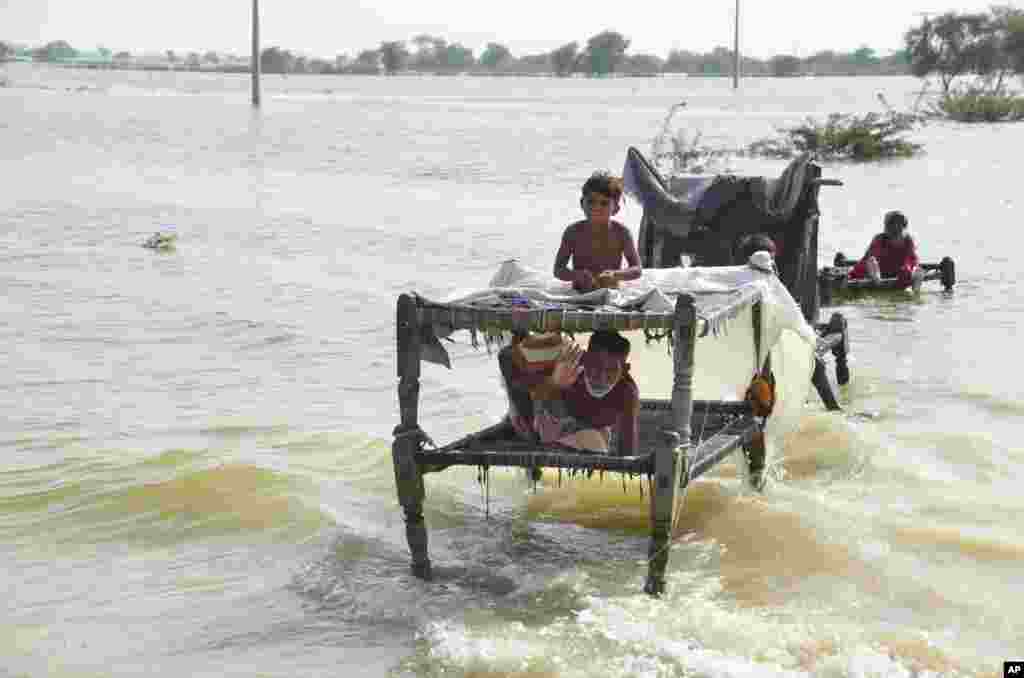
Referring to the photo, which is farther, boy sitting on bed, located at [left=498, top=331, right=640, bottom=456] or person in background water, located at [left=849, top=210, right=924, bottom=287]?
person in background water, located at [left=849, top=210, right=924, bottom=287]

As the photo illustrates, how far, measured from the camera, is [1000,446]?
8.26 m

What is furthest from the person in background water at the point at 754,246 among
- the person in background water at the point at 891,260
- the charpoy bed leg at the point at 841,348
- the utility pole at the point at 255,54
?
the utility pole at the point at 255,54

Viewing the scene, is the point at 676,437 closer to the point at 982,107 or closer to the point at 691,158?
the point at 691,158

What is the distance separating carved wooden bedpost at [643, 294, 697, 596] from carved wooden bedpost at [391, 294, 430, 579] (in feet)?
3.14

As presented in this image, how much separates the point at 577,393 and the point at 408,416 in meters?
0.75

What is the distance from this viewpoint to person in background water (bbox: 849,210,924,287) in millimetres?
12938

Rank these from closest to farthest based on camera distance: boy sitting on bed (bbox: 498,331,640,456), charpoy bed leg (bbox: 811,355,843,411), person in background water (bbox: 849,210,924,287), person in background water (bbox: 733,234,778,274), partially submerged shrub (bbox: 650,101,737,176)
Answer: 1. boy sitting on bed (bbox: 498,331,640,456)
2. person in background water (bbox: 733,234,778,274)
3. charpoy bed leg (bbox: 811,355,843,411)
4. person in background water (bbox: 849,210,924,287)
5. partially submerged shrub (bbox: 650,101,737,176)

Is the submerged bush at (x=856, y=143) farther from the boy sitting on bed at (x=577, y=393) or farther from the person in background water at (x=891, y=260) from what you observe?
the boy sitting on bed at (x=577, y=393)

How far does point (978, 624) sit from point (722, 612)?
1011 mm

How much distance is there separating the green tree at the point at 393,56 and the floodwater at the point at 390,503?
12768cm

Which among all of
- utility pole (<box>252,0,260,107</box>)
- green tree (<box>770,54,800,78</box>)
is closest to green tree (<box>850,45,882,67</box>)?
green tree (<box>770,54,800,78</box>)

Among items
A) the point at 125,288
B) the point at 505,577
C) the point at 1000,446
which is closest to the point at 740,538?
the point at 505,577

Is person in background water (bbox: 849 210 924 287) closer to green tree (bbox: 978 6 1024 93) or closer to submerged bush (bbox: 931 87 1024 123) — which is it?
submerged bush (bbox: 931 87 1024 123)

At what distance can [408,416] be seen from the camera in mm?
5551
